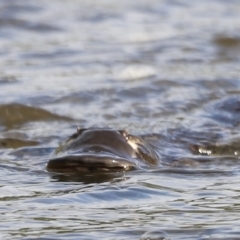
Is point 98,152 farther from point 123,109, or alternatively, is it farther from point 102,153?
point 123,109

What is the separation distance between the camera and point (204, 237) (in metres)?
3.74

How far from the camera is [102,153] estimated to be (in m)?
5.07

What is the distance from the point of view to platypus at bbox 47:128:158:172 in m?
4.98

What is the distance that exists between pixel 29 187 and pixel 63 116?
87.9 inches

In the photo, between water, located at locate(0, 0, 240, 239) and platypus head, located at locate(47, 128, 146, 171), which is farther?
platypus head, located at locate(47, 128, 146, 171)

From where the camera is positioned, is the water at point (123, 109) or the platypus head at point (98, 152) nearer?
the water at point (123, 109)

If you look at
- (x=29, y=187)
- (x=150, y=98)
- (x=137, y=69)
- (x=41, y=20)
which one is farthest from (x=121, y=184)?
(x=41, y=20)

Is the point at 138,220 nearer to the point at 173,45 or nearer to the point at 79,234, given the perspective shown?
the point at 79,234

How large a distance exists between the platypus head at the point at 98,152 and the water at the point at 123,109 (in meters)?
0.07

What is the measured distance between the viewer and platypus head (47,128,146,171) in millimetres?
4973

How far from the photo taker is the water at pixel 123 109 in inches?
161

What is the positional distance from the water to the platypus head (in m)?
0.07

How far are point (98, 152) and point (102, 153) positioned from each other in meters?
0.02

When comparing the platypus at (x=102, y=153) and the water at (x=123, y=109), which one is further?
the platypus at (x=102, y=153)
